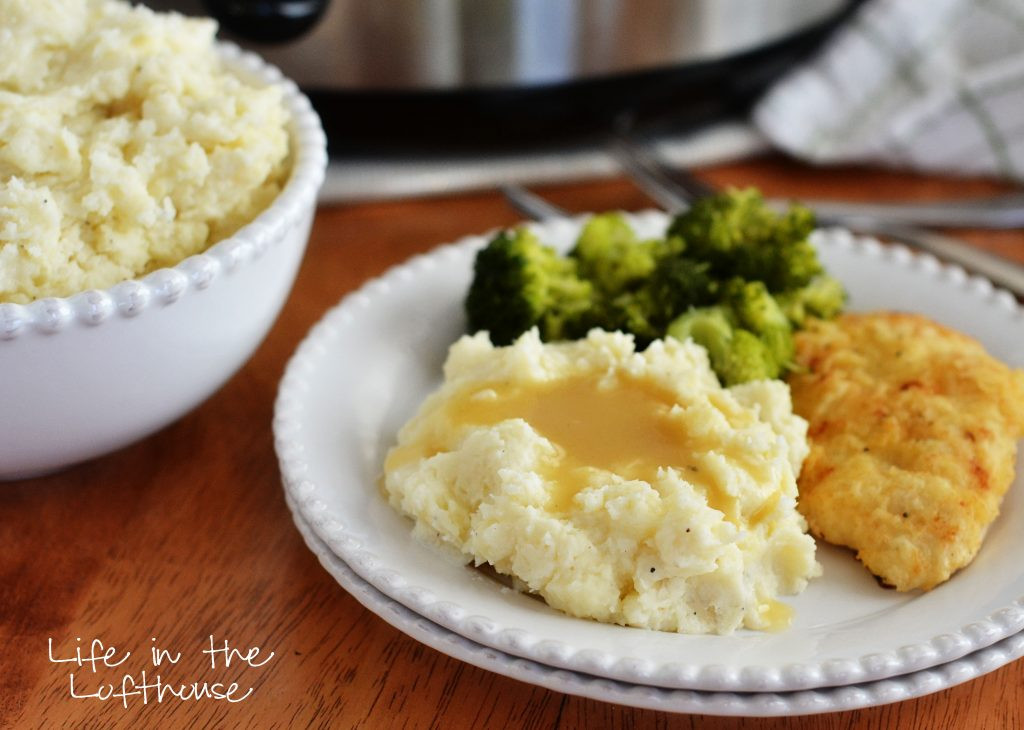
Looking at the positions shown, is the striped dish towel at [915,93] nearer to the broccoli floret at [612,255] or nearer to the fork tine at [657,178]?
the fork tine at [657,178]

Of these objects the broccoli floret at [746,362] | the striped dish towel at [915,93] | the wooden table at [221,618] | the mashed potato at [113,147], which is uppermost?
the mashed potato at [113,147]

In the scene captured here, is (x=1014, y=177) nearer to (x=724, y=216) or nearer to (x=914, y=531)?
(x=724, y=216)

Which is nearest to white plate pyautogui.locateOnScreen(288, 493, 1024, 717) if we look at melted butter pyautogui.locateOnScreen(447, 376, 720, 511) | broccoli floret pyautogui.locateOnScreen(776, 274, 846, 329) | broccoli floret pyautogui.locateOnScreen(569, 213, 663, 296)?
melted butter pyautogui.locateOnScreen(447, 376, 720, 511)

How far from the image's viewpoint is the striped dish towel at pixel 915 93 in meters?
3.82

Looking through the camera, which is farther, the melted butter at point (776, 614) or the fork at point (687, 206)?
the fork at point (687, 206)

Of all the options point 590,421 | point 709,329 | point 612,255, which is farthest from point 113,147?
point 709,329

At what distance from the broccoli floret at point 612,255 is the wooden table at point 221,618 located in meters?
0.86

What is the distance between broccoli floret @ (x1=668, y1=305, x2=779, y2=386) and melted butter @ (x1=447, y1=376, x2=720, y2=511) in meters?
0.27

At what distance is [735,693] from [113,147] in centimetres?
157

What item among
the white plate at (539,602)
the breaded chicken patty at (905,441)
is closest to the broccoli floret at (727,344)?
the breaded chicken patty at (905,441)

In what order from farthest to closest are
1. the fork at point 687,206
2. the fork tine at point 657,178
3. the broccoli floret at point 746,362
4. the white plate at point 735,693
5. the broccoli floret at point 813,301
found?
the fork tine at point 657,178, the fork at point 687,206, the broccoli floret at point 813,301, the broccoli floret at point 746,362, the white plate at point 735,693

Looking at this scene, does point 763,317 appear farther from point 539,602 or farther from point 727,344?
point 539,602

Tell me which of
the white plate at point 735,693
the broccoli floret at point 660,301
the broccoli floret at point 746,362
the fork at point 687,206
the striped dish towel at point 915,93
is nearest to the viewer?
the white plate at point 735,693

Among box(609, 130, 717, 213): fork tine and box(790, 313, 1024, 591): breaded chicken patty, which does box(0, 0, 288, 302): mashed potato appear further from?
box(609, 130, 717, 213): fork tine
